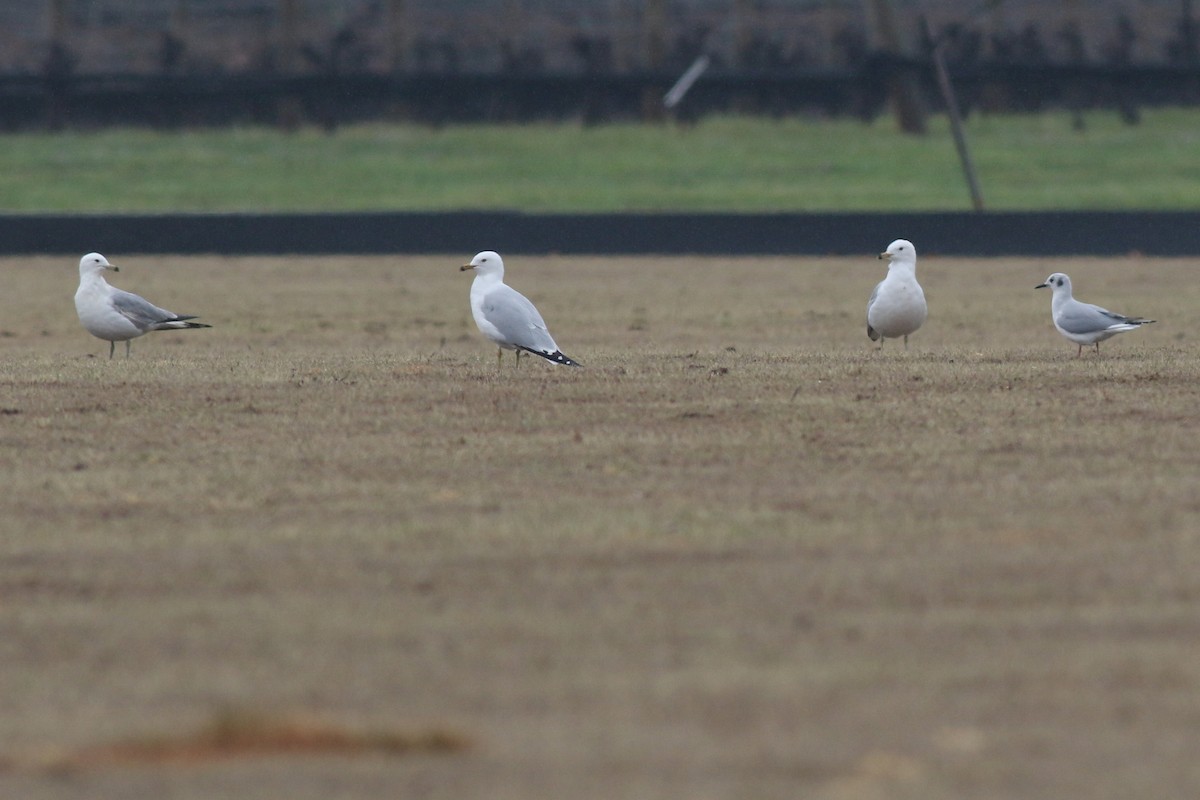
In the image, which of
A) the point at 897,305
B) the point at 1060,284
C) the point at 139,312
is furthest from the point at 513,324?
the point at 1060,284

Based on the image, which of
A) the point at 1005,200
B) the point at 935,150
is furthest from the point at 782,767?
the point at 935,150

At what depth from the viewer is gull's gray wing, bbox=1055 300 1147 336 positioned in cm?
1508

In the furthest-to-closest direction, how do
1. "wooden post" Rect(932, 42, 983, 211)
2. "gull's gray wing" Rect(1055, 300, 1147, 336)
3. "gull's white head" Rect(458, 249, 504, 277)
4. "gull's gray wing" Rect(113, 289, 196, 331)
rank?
"wooden post" Rect(932, 42, 983, 211), "gull's gray wing" Rect(113, 289, 196, 331), "gull's white head" Rect(458, 249, 504, 277), "gull's gray wing" Rect(1055, 300, 1147, 336)

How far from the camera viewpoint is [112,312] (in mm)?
15703

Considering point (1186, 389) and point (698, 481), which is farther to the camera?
point (1186, 389)

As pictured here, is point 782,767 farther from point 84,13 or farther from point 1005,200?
point 84,13

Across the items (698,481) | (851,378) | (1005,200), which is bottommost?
(698,481)

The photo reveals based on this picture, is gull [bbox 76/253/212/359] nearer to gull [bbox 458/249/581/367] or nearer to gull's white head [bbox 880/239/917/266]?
gull [bbox 458/249/581/367]

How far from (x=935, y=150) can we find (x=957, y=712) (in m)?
43.3

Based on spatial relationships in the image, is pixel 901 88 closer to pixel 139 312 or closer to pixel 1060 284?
pixel 1060 284

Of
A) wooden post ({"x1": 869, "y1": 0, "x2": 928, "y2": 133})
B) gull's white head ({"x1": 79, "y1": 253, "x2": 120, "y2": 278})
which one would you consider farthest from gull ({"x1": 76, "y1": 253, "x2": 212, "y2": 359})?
wooden post ({"x1": 869, "y1": 0, "x2": 928, "y2": 133})

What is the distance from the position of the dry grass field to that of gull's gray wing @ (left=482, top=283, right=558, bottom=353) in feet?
0.68

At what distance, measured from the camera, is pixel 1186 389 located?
12.8m

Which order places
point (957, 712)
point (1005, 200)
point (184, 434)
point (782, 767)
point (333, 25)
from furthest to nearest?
point (333, 25) → point (1005, 200) → point (184, 434) → point (957, 712) → point (782, 767)
